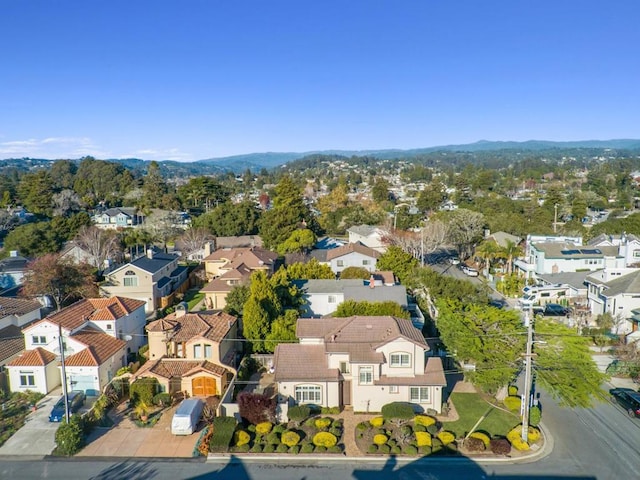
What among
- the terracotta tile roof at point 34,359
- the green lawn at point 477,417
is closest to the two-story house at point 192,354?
the terracotta tile roof at point 34,359

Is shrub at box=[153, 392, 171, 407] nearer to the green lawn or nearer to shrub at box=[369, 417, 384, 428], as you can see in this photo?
shrub at box=[369, 417, 384, 428]

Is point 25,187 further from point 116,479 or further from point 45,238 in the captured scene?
point 116,479

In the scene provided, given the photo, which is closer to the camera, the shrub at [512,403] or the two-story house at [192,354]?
the shrub at [512,403]

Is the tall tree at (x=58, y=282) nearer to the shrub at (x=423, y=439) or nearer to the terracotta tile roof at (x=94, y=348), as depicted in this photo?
the terracotta tile roof at (x=94, y=348)

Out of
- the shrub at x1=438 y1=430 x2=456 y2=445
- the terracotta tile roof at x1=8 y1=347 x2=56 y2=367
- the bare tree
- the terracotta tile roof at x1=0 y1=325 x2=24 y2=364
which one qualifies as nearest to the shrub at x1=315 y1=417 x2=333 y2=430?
the shrub at x1=438 y1=430 x2=456 y2=445

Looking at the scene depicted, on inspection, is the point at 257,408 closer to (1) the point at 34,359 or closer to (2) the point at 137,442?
(2) the point at 137,442

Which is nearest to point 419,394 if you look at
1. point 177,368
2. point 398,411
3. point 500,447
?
point 398,411
